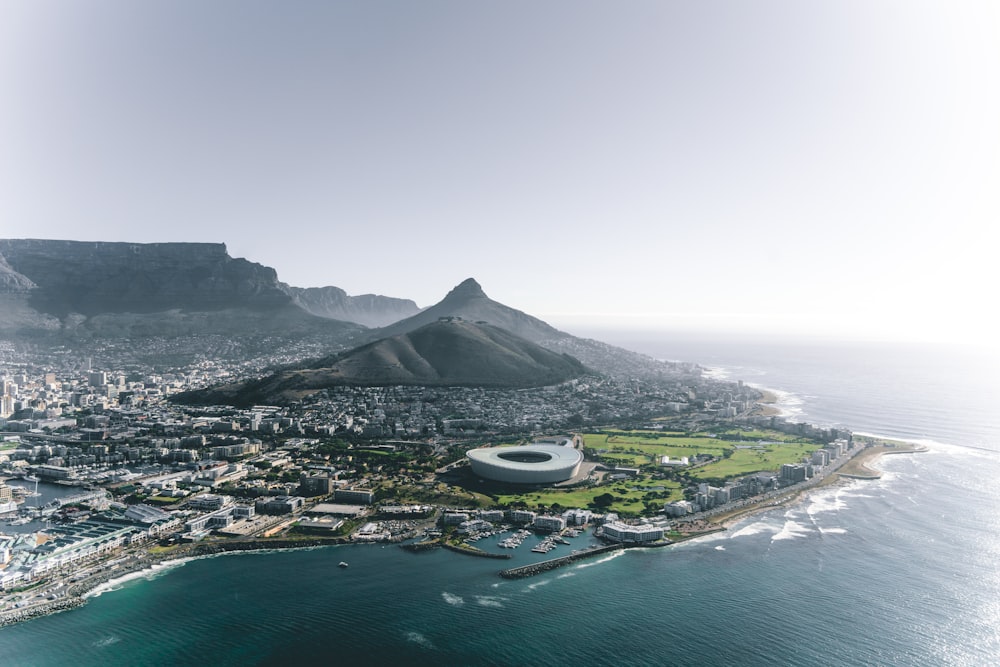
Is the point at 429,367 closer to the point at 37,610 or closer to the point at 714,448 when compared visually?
the point at 714,448

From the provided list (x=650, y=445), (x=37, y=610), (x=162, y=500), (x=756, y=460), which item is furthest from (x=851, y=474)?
(x=37, y=610)

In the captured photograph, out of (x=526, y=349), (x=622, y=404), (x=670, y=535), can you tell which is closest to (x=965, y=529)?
(x=670, y=535)

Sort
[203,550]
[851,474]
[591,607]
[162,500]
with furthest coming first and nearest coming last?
[851,474] → [162,500] → [203,550] → [591,607]

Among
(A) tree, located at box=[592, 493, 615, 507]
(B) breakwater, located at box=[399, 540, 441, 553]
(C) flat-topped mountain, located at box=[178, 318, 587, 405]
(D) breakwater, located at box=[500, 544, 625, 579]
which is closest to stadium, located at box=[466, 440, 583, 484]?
(A) tree, located at box=[592, 493, 615, 507]

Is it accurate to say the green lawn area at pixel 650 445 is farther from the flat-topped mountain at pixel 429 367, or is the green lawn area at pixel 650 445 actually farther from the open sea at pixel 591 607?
the flat-topped mountain at pixel 429 367

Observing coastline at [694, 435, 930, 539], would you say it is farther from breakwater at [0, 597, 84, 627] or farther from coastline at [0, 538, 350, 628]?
Result: breakwater at [0, 597, 84, 627]

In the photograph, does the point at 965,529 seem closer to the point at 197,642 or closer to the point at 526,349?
the point at 197,642

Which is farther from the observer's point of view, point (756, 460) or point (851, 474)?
point (756, 460)
